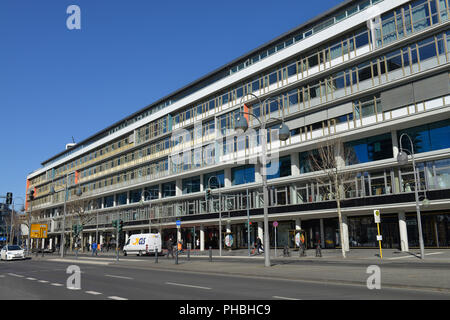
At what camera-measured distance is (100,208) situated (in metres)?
76.2

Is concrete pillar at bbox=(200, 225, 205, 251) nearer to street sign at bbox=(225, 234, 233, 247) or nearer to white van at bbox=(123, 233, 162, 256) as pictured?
street sign at bbox=(225, 234, 233, 247)

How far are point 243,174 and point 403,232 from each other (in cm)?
1909

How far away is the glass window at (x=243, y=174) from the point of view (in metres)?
46.0

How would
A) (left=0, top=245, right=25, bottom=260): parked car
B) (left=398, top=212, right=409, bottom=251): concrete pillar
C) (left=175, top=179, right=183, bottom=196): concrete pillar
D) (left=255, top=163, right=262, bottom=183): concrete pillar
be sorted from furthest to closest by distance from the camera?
(left=175, top=179, right=183, bottom=196): concrete pillar < (left=255, top=163, right=262, bottom=183): concrete pillar < (left=0, top=245, right=25, bottom=260): parked car < (left=398, top=212, right=409, bottom=251): concrete pillar

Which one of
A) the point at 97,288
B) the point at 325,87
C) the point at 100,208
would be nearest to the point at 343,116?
the point at 325,87

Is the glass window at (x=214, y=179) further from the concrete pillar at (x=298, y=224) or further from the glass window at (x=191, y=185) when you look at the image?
the concrete pillar at (x=298, y=224)

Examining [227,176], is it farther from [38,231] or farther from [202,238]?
[38,231]

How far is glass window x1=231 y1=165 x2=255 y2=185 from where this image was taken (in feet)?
151

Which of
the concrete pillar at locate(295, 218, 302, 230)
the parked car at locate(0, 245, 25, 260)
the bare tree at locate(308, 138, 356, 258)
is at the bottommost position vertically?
the parked car at locate(0, 245, 25, 260)

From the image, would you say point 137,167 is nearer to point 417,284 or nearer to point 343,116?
point 343,116

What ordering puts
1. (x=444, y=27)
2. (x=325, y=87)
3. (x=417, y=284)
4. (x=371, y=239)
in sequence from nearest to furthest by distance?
(x=417, y=284) < (x=444, y=27) < (x=371, y=239) < (x=325, y=87)

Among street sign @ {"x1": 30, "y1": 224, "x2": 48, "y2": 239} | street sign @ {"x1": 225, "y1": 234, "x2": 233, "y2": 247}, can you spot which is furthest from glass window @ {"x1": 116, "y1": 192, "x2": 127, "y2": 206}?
street sign @ {"x1": 225, "y1": 234, "x2": 233, "y2": 247}

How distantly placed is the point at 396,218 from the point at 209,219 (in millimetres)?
22748

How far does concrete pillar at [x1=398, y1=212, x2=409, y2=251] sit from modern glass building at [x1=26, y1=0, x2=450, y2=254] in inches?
3.3
